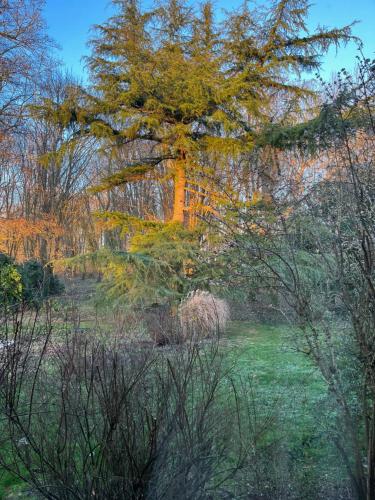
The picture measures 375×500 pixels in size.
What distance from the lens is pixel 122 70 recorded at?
12.7 meters

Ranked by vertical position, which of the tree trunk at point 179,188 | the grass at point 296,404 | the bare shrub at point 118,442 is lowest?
the grass at point 296,404

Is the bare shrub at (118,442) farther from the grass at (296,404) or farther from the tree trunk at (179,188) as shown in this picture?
the tree trunk at (179,188)

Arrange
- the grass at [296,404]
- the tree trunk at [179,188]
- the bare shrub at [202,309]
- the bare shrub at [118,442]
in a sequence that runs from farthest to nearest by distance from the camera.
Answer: the tree trunk at [179,188], the bare shrub at [202,309], the grass at [296,404], the bare shrub at [118,442]

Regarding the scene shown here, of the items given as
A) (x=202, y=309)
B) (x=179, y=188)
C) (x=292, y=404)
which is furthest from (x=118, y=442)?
(x=179, y=188)

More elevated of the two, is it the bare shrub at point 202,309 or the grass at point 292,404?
the bare shrub at point 202,309

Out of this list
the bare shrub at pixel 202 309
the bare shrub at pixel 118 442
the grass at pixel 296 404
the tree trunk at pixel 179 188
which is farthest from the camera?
the tree trunk at pixel 179 188

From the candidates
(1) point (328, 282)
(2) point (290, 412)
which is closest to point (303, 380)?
(2) point (290, 412)

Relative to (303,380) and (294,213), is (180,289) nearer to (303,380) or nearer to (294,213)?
(303,380)

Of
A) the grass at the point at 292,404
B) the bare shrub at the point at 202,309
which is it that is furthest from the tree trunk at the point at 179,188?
the grass at the point at 292,404

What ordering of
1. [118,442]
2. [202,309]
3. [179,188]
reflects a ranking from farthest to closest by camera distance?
[179,188]
[202,309]
[118,442]

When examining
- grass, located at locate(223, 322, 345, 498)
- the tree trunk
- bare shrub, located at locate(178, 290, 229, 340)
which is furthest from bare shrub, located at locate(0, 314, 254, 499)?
the tree trunk

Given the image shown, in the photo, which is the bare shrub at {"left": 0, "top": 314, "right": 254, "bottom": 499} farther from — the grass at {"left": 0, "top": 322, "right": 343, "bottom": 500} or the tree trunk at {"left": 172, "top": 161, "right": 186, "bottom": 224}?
the tree trunk at {"left": 172, "top": 161, "right": 186, "bottom": 224}

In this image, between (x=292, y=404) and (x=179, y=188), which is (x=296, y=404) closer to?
(x=292, y=404)

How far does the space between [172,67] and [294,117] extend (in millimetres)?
4292
